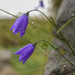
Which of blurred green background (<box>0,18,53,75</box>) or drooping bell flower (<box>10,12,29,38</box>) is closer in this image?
drooping bell flower (<box>10,12,29,38</box>)

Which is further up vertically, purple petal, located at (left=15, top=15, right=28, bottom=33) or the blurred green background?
purple petal, located at (left=15, top=15, right=28, bottom=33)

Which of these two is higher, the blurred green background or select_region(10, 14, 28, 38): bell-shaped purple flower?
select_region(10, 14, 28, 38): bell-shaped purple flower

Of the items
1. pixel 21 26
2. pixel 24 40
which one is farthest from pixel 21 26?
pixel 24 40

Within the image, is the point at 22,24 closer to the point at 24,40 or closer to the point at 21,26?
the point at 21,26

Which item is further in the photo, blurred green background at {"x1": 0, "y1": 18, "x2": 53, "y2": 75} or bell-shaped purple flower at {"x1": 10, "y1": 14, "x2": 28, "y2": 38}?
blurred green background at {"x1": 0, "y1": 18, "x2": 53, "y2": 75}

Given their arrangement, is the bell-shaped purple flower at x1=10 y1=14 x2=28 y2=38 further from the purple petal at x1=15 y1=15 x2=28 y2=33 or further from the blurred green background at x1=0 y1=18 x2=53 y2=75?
the blurred green background at x1=0 y1=18 x2=53 y2=75

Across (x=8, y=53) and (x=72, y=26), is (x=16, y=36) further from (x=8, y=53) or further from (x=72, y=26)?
(x=72, y=26)

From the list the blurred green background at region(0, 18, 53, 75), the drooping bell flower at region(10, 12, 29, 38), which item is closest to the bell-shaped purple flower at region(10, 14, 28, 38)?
the drooping bell flower at region(10, 12, 29, 38)

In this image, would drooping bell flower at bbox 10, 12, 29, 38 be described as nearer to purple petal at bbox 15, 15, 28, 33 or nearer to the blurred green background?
purple petal at bbox 15, 15, 28, 33

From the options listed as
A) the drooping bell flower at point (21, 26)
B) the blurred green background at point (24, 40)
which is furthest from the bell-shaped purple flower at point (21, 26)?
the blurred green background at point (24, 40)

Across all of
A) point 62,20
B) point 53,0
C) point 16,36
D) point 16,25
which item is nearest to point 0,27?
point 16,36

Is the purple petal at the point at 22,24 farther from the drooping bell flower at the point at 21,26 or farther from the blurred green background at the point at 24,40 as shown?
the blurred green background at the point at 24,40
